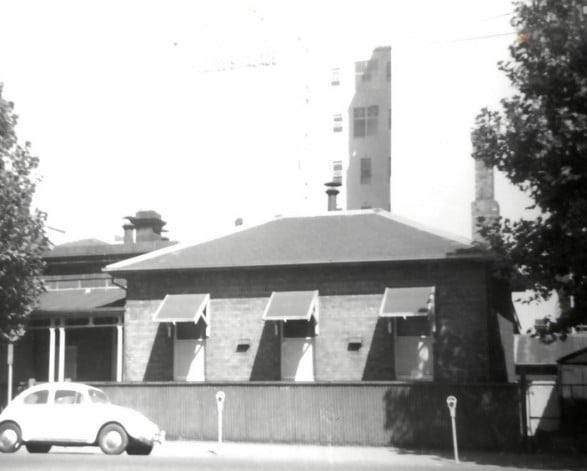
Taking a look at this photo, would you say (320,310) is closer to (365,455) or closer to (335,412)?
(335,412)

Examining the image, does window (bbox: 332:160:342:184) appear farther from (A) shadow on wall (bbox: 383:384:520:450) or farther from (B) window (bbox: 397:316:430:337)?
(A) shadow on wall (bbox: 383:384:520:450)

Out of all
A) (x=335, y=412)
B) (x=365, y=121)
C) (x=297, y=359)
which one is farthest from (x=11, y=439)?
(x=365, y=121)

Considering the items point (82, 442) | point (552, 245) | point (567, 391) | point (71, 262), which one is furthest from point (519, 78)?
point (71, 262)

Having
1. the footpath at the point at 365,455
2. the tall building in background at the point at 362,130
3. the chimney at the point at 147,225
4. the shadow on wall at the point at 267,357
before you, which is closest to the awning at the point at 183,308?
the shadow on wall at the point at 267,357

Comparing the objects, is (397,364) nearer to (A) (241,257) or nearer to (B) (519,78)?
(A) (241,257)

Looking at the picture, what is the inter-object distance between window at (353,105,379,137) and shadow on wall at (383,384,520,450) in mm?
40815

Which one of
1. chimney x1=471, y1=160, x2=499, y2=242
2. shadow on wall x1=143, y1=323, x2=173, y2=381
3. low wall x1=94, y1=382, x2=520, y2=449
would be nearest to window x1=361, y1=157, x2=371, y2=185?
chimney x1=471, y1=160, x2=499, y2=242

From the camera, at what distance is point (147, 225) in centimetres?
3322

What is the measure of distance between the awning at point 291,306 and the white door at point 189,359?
99.2 inches

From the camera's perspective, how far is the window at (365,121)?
202 ft

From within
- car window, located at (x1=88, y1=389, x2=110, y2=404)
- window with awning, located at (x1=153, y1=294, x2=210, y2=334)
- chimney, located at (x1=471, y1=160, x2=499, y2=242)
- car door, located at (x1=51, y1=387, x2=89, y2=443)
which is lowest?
car door, located at (x1=51, y1=387, x2=89, y2=443)

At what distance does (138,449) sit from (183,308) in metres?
6.18

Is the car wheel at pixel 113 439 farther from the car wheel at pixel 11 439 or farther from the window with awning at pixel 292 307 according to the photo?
the window with awning at pixel 292 307

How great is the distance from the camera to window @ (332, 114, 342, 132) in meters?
63.7
